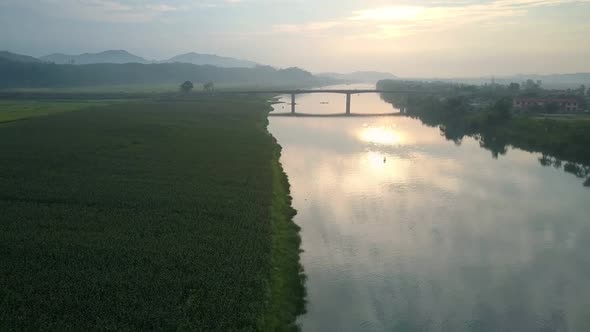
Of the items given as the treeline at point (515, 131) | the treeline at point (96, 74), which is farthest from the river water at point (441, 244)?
the treeline at point (96, 74)

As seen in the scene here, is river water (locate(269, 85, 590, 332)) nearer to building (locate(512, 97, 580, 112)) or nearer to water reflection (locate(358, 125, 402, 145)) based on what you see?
water reflection (locate(358, 125, 402, 145))

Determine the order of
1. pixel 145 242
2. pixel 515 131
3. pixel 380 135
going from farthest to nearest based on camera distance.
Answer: pixel 380 135
pixel 515 131
pixel 145 242

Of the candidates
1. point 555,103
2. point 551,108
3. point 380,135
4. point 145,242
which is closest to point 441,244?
point 145,242

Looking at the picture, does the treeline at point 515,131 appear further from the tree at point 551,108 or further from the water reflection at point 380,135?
the water reflection at point 380,135

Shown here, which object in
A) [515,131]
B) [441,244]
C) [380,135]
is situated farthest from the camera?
[380,135]

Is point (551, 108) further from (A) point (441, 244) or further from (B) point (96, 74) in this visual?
(B) point (96, 74)

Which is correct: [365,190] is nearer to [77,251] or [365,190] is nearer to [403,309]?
[403,309]

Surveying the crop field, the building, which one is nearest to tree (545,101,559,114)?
the building
